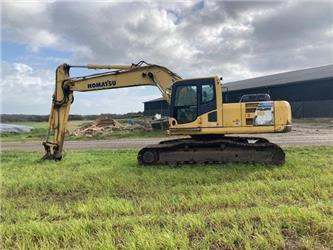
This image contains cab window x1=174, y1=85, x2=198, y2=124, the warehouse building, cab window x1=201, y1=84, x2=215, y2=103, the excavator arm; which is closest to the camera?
cab window x1=201, y1=84, x2=215, y2=103

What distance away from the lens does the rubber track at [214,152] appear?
1148 centimetres

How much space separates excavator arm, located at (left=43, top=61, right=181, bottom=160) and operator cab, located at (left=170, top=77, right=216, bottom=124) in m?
1.17

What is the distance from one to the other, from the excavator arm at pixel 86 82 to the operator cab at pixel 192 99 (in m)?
1.17

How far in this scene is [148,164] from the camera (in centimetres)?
1228

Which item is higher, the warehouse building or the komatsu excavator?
the warehouse building

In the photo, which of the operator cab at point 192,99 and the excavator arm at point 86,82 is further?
the excavator arm at point 86,82

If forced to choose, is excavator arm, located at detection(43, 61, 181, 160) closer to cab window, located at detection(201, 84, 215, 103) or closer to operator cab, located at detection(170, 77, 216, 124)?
operator cab, located at detection(170, 77, 216, 124)

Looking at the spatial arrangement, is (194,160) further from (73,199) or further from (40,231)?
(40,231)

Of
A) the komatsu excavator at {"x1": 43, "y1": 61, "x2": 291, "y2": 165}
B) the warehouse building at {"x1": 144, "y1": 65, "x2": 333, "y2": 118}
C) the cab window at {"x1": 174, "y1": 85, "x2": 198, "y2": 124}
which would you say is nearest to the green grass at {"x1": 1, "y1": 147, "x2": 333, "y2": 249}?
the komatsu excavator at {"x1": 43, "y1": 61, "x2": 291, "y2": 165}

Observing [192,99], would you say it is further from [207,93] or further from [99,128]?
[99,128]

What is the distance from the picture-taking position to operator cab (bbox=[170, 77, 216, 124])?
38.5ft

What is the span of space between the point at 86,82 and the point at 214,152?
509cm

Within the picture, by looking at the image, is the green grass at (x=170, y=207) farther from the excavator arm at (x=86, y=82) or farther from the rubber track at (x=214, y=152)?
the excavator arm at (x=86, y=82)

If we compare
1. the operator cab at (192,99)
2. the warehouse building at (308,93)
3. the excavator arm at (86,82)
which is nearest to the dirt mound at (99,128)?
the warehouse building at (308,93)
